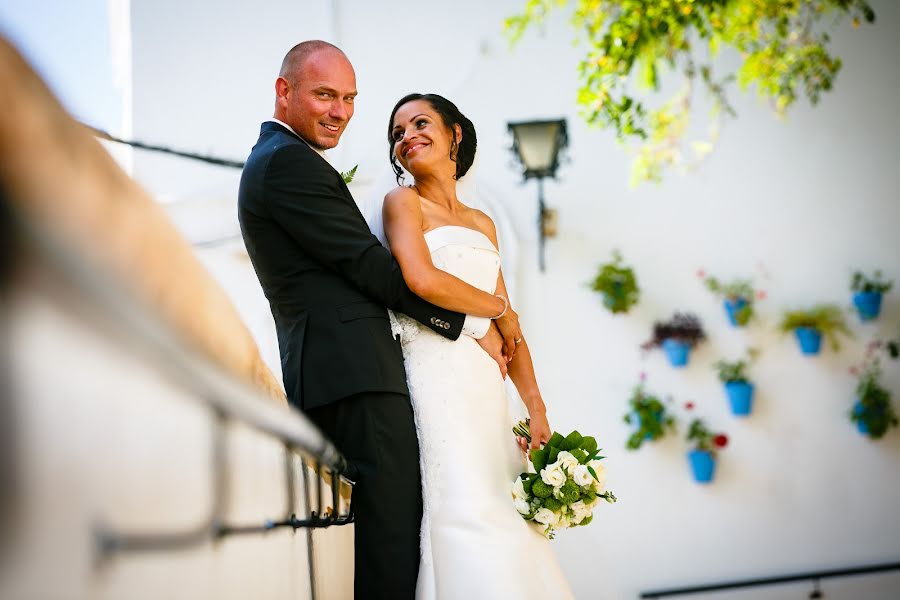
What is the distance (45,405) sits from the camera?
42 cm

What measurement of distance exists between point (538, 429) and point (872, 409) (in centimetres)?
323

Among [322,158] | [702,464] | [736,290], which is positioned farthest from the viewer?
[736,290]

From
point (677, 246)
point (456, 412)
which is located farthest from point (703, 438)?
point (456, 412)

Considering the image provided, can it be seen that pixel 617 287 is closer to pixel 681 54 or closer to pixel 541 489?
pixel 681 54

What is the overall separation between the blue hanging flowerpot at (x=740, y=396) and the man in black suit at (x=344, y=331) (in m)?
3.27

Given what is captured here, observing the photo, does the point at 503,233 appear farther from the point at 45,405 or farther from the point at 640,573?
the point at 45,405

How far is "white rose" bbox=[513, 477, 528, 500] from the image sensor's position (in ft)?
7.80

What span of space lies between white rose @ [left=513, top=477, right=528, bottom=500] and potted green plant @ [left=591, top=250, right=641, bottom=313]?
2.77m

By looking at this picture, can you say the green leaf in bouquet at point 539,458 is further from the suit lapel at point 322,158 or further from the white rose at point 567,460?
the suit lapel at point 322,158

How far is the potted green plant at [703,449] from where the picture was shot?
197 inches

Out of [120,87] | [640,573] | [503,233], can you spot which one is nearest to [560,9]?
[503,233]

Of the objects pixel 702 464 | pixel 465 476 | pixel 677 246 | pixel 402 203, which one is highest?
Answer: pixel 677 246

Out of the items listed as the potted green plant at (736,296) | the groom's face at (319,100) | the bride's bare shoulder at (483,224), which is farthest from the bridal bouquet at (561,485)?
the potted green plant at (736,296)

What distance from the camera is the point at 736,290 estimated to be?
5.20 metres
